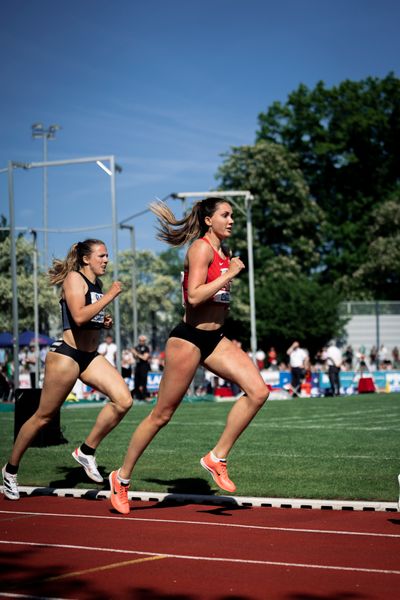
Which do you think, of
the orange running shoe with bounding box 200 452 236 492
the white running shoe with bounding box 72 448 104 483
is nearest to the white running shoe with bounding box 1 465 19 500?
the white running shoe with bounding box 72 448 104 483

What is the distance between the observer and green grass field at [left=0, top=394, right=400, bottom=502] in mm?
9500

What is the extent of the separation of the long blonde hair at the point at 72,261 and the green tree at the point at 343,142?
184ft

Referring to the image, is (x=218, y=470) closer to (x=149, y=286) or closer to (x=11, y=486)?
(x=11, y=486)

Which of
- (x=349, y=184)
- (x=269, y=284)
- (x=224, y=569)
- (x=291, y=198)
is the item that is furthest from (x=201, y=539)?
(x=349, y=184)

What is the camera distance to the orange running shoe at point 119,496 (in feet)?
26.7

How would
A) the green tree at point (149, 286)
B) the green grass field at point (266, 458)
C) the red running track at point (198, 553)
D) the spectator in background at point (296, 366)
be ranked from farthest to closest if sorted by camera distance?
the green tree at point (149, 286), the spectator in background at point (296, 366), the green grass field at point (266, 458), the red running track at point (198, 553)

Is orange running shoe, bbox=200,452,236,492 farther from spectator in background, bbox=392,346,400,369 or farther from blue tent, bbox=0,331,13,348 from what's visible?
blue tent, bbox=0,331,13,348

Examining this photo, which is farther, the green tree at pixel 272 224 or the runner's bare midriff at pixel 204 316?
the green tree at pixel 272 224

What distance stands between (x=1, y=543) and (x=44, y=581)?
1.32 metres

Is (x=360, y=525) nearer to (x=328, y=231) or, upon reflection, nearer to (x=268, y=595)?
(x=268, y=595)

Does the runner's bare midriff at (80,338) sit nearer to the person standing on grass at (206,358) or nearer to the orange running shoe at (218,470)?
the person standing on grass at (206,358)

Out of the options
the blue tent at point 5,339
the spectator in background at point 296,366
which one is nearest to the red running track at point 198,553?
→ the spectator in background at point 296,366

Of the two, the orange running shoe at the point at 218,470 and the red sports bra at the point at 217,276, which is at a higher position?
the red sports bra at the point at 217,276

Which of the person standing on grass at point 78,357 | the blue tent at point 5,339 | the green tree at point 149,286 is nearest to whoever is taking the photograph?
the person standing on grass at point 78,357
